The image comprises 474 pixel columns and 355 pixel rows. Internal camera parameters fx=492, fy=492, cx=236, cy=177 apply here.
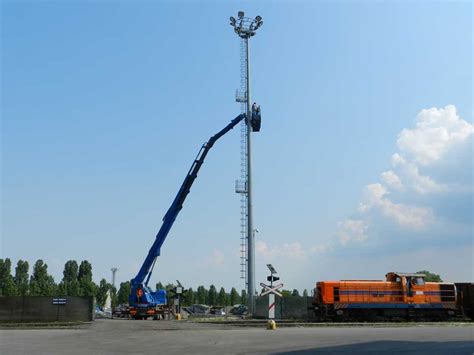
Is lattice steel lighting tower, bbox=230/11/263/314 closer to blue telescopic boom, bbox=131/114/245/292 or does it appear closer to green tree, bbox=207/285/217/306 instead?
blue telescopic boom, bbox=131/114/245/292

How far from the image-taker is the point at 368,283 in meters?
37.8

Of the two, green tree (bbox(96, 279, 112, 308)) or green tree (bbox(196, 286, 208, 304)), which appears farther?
green tree (bbox(196, 286, 208, 304))

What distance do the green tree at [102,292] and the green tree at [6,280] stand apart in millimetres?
22351

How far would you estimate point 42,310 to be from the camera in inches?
1427

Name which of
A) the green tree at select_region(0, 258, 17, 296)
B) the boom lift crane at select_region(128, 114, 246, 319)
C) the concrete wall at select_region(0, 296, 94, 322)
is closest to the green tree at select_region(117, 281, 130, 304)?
the green tree at select_region(0, 258, 17, 296)

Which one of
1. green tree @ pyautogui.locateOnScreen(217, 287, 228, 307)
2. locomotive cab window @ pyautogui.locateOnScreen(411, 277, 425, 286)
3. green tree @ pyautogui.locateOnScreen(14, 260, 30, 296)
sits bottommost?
green tree @ pyautogui.locateOnScreen(217, 287, 228, 307)

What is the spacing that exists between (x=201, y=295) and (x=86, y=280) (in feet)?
152

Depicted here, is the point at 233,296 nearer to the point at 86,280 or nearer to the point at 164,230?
the point at 86,280

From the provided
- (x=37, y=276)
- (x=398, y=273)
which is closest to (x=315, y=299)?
(x=398, y=273)

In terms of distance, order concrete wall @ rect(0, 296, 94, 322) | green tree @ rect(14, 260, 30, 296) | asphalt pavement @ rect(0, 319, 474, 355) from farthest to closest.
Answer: green tree @ rect(14, 260, 30, 296) → concrete wall @ rect(0, 296, 94, 322) → asphalt pavement @ rect(0, 319, 474, 355)

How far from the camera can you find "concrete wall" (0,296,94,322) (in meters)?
35.8

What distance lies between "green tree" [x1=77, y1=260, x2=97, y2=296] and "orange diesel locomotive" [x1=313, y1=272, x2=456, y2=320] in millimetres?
93583

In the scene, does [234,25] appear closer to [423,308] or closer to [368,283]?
[368,283]

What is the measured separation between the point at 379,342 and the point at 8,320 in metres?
27.7
